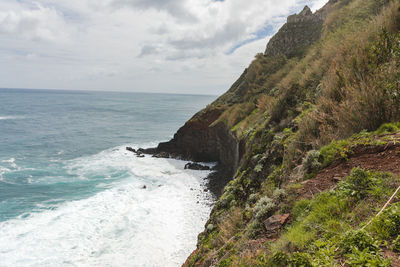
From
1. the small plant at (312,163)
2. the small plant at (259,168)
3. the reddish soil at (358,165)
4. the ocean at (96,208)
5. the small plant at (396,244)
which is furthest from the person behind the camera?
the ocean at (96,208)

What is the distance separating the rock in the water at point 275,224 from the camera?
4.85m

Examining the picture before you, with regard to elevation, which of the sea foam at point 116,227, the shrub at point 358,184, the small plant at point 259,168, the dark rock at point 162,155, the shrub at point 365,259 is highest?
the shrub at point 358,184

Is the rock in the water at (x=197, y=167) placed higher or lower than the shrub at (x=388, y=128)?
lower

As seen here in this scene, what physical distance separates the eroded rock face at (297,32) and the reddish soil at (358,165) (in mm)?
31060

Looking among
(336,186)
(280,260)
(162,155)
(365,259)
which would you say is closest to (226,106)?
(162,155)

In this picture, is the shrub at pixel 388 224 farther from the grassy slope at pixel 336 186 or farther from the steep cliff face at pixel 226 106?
the steep cliff face at pixel 226 106

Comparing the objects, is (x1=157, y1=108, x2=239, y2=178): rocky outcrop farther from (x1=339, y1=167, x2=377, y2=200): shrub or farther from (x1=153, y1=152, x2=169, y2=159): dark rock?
(x1=339, y1=167, x2=377, y2=200): shrub

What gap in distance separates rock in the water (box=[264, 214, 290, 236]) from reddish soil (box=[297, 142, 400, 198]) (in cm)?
73

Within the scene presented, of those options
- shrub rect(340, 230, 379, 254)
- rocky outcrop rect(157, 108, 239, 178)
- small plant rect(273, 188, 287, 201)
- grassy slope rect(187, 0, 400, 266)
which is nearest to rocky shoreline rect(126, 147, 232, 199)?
rocky outcrop rect(157, 108, 239, 178)

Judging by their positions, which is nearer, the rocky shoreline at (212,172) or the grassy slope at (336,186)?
the grassy slope at (336,186)

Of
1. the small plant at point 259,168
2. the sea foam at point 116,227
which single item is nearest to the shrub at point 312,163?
the small plant at point 259,168

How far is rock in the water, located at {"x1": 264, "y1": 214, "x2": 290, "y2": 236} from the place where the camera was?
4.85m

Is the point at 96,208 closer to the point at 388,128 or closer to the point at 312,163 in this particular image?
the point at 312,163

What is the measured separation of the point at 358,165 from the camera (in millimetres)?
4664
